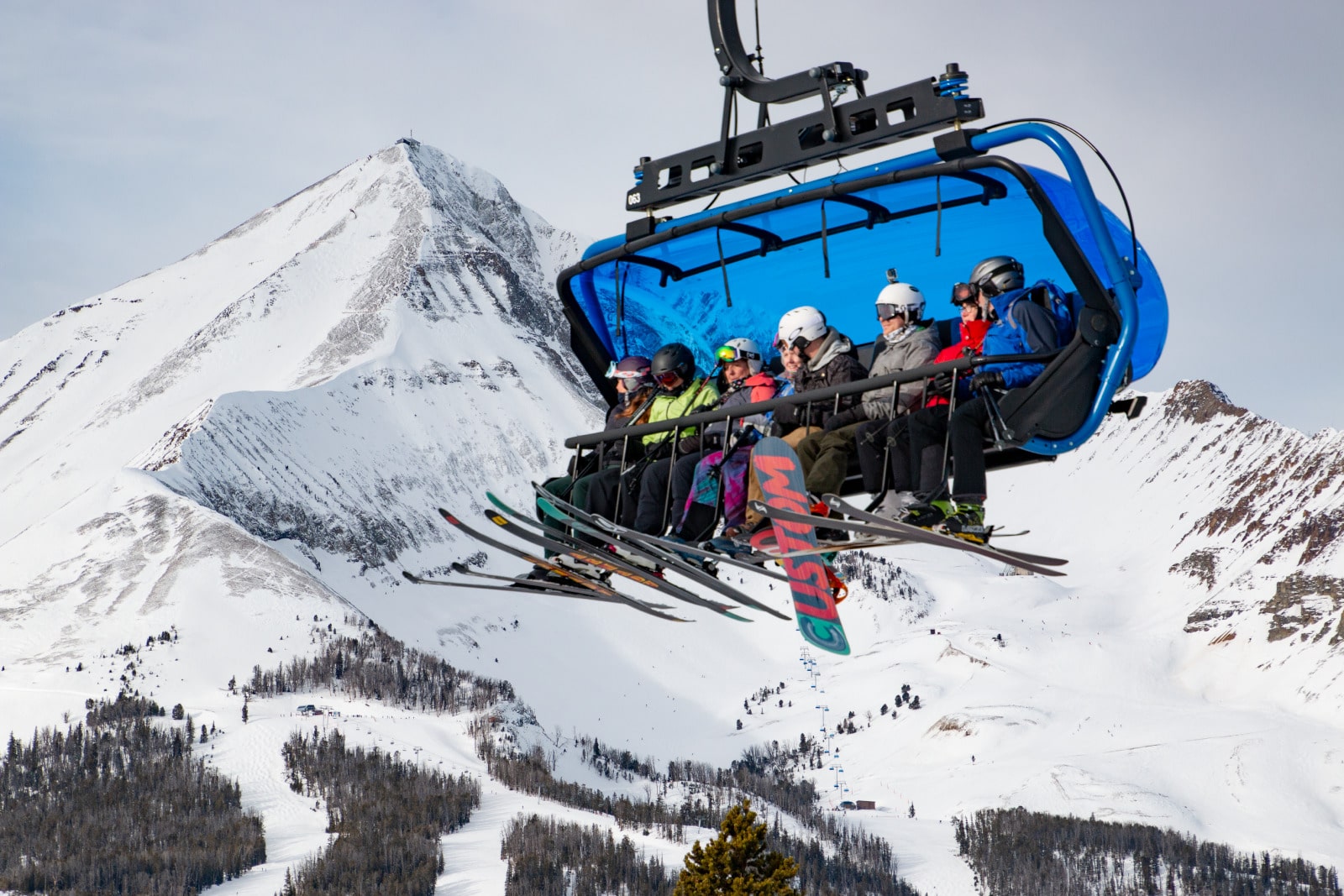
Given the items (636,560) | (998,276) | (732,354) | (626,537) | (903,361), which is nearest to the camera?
(998,276)

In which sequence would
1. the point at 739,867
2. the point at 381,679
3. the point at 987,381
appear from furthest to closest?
the point at 381,679
the point at 739,867
the point at 987,381

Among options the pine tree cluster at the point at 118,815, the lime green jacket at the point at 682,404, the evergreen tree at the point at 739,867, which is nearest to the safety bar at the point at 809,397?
the lime green jacket at the point at 682,404

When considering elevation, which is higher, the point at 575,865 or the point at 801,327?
the point at 801,327

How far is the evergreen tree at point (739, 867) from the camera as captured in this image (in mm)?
35031

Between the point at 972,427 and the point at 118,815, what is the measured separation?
131631 mm

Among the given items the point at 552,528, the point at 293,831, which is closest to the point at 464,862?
the point at 293,831

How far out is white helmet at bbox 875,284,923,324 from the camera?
34.9 ft

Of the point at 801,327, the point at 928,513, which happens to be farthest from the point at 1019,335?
the point at 801,327

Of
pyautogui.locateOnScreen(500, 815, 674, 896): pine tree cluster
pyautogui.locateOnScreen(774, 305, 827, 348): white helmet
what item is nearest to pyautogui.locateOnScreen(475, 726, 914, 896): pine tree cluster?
pyautogui.locateOnScreen(500, 815, 674, 896): pine tree cluster

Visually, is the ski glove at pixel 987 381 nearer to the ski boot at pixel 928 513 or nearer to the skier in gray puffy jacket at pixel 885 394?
the skier in gray puffy jacket at pixel 885 394

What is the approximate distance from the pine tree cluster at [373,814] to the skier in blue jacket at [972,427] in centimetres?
10668

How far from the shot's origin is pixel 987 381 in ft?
30.9

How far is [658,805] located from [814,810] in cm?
2565

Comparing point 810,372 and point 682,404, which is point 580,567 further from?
point 810,372
